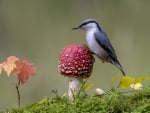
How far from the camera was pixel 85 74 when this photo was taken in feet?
4.53

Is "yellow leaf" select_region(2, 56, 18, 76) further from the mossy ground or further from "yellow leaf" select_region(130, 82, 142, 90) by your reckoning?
"yellow leaf" select_region(130, 82, 142, 90)

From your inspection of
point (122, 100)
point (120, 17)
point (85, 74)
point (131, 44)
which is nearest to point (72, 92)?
point (85, 74)

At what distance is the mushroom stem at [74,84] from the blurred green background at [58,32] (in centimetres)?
260

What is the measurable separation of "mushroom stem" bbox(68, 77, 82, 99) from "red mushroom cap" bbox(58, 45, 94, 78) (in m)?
0.01

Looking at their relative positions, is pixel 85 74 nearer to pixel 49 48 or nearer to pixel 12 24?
pixel 49 48

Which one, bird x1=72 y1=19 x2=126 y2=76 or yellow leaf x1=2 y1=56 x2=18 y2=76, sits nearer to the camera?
yellow leaf x1=2 y1=56 x2=18 y2=76

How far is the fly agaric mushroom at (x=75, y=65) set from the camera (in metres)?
1.37

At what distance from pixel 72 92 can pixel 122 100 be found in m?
0.18

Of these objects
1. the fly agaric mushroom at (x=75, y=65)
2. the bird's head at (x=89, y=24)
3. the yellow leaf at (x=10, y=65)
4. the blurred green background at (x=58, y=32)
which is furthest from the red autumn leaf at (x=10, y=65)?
the blurred green background at (x=58, y=32)

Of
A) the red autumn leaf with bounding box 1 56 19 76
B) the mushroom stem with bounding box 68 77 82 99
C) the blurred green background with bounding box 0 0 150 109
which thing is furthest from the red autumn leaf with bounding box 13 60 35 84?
the blurred green background with bounding box 0 0 150 109

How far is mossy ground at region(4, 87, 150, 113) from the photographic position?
116cm

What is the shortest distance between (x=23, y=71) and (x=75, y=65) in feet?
0.53

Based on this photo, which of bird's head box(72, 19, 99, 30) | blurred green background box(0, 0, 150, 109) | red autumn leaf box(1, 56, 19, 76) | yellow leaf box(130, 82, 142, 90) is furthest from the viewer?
blurred green background box(0, 0, 150, 109)

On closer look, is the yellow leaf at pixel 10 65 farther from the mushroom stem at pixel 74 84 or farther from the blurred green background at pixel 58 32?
the blurred green background at pixel 58 32
